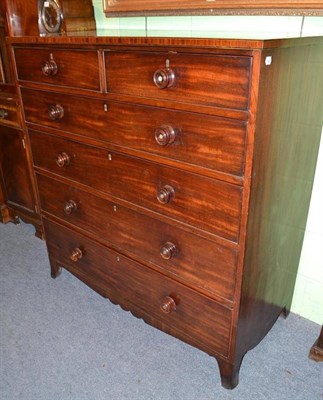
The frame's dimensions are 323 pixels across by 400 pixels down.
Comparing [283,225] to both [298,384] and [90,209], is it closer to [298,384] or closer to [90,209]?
[298,384]

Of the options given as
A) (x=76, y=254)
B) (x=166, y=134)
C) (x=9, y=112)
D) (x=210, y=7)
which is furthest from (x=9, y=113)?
(x=166, y=134)

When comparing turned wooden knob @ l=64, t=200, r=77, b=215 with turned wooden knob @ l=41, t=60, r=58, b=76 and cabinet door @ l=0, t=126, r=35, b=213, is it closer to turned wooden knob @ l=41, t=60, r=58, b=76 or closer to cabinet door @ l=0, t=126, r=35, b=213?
turned wooden knob @ l=41, t=60, r=58, b=76

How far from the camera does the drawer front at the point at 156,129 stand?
3.07ft

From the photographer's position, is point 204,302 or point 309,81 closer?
point 309,81

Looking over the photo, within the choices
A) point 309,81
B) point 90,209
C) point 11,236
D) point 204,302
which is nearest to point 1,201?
point 11,236

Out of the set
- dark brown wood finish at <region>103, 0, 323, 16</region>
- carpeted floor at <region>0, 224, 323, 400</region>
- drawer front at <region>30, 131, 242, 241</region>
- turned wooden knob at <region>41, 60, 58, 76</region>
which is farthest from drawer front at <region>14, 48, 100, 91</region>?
carpeted floor at <region>0, 224, 323, 400</region>

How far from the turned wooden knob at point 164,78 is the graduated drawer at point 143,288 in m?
0.67

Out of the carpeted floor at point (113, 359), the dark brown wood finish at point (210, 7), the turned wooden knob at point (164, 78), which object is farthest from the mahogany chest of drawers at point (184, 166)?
the dark brown wood finish at point (210, 7)

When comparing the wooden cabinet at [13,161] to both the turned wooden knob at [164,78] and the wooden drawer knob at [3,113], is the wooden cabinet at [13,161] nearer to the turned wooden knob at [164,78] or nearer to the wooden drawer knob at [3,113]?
the wooden drawer knob at [3,113]

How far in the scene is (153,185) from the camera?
3.85ft

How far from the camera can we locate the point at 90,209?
57.7 inches

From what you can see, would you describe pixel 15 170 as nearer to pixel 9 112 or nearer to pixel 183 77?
pixel 9 112

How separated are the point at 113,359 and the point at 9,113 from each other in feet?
4.64

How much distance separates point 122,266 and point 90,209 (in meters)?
0.26
